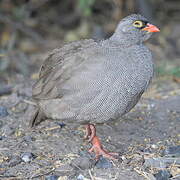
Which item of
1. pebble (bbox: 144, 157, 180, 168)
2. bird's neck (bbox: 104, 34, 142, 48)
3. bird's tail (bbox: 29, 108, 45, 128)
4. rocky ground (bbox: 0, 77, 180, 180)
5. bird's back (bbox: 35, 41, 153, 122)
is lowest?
rocky ground (bbox: 0, 77, 180, 180)

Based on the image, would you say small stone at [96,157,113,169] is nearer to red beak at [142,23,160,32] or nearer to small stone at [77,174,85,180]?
small stone at [77,174,85,180]

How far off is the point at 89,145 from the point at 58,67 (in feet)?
3.14

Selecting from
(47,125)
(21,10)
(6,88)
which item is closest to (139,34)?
(47,125)

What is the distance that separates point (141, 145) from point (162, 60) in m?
3.76

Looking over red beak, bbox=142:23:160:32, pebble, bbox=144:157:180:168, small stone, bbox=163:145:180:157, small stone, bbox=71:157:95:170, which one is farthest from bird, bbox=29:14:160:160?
small stone, bbox=163:145:180:157

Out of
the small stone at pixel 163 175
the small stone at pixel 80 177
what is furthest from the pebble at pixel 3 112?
the small stone at pixel 163 175

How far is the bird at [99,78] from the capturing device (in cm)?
445

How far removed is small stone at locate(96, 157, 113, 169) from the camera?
4.34m

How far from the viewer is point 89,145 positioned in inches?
194

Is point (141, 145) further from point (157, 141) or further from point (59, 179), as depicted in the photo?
point (59, 179)

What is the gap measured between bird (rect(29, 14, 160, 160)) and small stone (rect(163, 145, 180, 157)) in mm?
557

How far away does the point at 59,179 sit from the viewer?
4.08m

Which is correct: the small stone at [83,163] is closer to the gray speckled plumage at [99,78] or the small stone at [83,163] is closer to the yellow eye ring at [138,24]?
the gray speckled plumage at [99,78]

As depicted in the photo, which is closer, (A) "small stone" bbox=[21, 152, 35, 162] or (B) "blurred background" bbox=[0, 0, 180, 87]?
(A) "small stone" bbox=[21, 152, 35, 162]
